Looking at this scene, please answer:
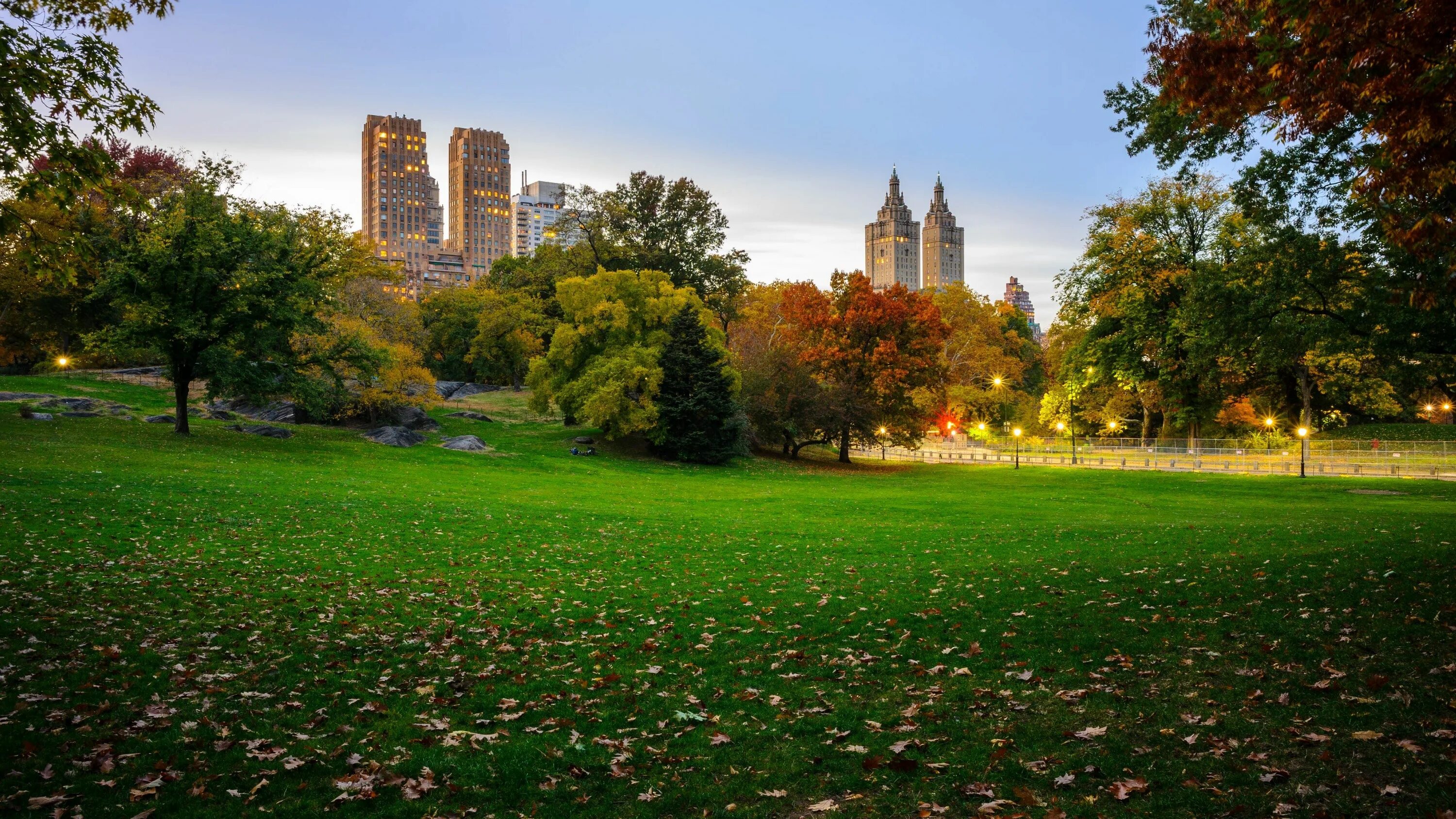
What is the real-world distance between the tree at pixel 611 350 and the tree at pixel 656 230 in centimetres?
1394

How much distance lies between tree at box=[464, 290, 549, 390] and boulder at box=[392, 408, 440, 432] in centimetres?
977

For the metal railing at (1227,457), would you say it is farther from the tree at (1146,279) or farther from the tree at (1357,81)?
the tree at (1357,81)

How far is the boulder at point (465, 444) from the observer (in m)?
38.9

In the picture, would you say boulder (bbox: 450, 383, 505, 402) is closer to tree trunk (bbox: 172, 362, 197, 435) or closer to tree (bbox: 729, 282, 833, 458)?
tree (bbox: 729, 282, 833, 458)

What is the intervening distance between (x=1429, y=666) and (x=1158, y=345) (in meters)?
42.2

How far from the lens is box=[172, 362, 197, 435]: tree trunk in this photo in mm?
31844

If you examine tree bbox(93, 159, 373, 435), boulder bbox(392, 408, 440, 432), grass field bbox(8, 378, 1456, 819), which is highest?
tree bbox(93, 159, 373, 435)

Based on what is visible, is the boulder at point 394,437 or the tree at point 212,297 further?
the boulder at point 394,437

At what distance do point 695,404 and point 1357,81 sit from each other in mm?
36702

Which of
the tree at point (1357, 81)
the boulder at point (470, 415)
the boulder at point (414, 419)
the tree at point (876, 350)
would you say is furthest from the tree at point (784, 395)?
the tree at point (1357, 81)

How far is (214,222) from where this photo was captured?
1271 inches

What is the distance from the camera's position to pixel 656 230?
2532 inches

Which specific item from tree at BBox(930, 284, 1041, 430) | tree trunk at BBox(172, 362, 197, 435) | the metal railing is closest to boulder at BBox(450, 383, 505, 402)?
tree trunk at BBox(172, 362, 197, 435)

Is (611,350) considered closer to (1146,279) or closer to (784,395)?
(784,395)
